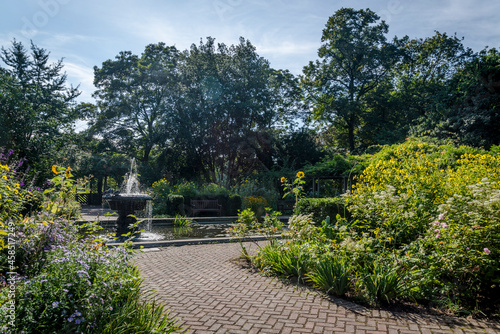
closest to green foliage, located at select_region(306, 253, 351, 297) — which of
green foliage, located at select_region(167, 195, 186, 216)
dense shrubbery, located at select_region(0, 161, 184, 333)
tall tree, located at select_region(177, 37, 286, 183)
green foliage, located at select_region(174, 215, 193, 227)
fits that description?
dense shrubbery, located at select_region(0, 161, 184, 333)

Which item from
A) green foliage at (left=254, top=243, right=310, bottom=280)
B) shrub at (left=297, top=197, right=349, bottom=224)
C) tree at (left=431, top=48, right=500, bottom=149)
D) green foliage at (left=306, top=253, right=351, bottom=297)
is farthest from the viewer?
tree at (left=431, top=48, right=500, bottom=149)

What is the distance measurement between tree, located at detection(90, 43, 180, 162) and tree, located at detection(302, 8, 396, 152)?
1257 centimetres

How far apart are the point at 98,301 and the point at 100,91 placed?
30.2 metres

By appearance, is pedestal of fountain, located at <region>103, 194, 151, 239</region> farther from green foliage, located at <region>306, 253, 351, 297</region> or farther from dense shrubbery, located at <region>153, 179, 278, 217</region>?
green foliage, located at <region>306, 253, 351, 297</region>

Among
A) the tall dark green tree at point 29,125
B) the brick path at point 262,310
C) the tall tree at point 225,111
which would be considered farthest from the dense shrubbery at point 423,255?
the tall tree at point 225,111

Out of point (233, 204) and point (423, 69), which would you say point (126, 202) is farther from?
point (423, 69)

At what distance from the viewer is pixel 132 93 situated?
28859mm

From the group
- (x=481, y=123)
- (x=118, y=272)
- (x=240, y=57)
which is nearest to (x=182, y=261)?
(x=118, y=272)

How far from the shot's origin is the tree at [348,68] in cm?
2541

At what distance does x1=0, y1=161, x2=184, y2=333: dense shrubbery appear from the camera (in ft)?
7.80

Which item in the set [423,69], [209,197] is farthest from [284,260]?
[423,69]

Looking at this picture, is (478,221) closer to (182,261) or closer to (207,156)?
(182,261)

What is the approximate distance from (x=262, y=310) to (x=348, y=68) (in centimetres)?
2680

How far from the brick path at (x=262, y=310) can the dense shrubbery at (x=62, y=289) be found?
0.49 m
